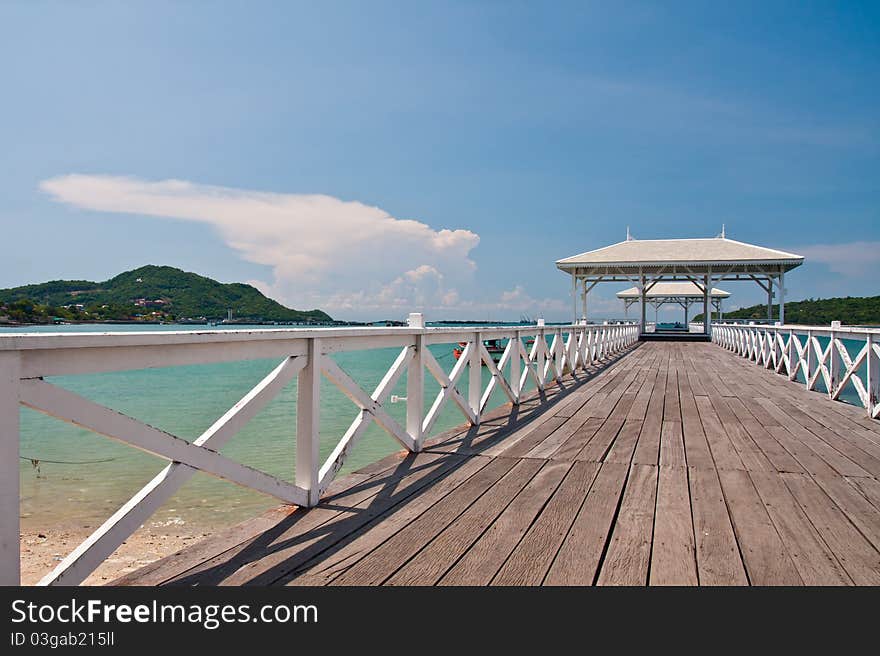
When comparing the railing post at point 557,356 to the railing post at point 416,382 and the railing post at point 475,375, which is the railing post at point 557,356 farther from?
the railing post at point 416,382

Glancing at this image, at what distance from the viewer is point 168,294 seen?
5047 cm

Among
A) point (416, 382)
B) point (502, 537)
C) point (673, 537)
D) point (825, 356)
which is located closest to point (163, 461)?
point (416, 382)

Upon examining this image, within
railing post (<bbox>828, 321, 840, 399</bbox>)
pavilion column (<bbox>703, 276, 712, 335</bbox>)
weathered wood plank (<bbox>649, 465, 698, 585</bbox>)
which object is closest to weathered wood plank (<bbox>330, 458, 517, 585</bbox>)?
weathered wood plank (<bbox>649, 465, 698, 585</bbox>)

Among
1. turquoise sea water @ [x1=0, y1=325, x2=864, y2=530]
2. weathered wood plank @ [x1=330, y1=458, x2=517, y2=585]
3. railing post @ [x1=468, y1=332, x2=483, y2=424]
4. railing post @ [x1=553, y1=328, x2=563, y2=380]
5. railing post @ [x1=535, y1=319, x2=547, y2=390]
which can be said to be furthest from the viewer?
railing post @ [x1=553, y1=328, x2=563, y2=380]

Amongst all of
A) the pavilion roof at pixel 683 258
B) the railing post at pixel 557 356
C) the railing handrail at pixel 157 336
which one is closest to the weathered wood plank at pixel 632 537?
the railing handrail at pixel 157 336

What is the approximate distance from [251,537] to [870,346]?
6.20 m

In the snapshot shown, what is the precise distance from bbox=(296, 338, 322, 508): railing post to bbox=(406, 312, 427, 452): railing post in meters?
1.10

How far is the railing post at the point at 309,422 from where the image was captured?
2.54m

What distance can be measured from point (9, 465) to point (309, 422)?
1365 mm

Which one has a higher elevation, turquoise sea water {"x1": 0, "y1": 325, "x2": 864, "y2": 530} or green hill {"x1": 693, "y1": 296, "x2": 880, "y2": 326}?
green hill {"x1": 693, "y1": 296, "x2": 880, "y2": 326}

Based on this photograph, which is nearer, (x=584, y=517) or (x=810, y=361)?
(x=584, y=517)

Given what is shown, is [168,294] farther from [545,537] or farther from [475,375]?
[545,537]

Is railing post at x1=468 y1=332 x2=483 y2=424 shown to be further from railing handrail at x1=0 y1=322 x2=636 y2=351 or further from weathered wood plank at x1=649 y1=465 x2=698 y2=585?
weathered wood plank at x1=649 y1=465 x2=698 y2=585

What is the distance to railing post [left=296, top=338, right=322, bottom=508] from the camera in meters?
2.54
